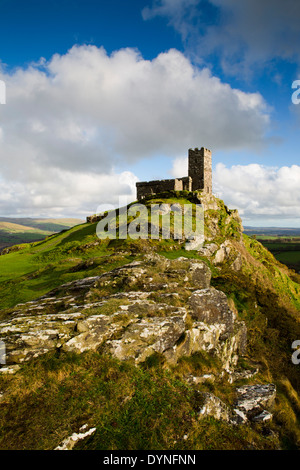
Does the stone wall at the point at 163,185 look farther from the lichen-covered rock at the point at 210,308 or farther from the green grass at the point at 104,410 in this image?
the green grass at the point at 104,410

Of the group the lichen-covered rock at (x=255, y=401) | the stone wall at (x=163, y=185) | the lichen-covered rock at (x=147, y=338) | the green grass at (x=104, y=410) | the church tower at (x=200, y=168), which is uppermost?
the church tower at (x=200, y=168)

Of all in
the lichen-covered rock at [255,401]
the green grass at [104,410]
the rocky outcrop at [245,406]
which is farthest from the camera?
the lichen-covered rock at [255,401]

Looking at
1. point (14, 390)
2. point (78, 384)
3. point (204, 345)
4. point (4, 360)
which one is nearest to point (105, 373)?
point (78, 384)

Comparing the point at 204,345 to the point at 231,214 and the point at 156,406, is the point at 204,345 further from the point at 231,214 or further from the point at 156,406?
the point at 231,214

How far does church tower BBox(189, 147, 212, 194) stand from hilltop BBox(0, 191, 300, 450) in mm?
41271

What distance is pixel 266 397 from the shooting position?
10.2 meters

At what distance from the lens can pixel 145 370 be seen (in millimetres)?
8727

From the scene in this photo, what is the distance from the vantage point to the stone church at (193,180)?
55.4 m

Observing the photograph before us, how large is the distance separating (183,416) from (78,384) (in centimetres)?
326

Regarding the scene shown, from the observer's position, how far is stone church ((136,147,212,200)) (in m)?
55.4

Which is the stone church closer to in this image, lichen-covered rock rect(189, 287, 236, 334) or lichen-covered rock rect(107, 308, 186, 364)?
lichen-covered rock rect(189, 287, 236, 334)

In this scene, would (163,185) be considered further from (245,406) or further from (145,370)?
(145,370)

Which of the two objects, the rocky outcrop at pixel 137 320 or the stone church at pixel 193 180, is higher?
the stone church at pixel 193 180

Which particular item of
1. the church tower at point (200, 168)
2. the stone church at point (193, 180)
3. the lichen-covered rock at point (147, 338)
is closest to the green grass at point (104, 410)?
the lichen-covered rock at point (147, 338)
